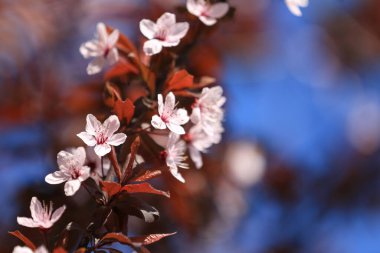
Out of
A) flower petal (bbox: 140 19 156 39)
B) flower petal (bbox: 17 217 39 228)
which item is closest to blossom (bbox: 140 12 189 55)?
flower petal (bbox: 140 19 156 39)

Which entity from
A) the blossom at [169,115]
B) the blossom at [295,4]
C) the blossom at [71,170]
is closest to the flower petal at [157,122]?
the blossom at [169,115]

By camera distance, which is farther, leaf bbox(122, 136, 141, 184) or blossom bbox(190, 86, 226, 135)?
blossom bbox(190, 86, 226, 135)

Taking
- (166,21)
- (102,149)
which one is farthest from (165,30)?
(102,149)

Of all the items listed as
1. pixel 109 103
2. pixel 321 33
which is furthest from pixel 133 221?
pixel 321 33

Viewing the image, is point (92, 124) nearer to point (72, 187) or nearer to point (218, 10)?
point (72, 187)

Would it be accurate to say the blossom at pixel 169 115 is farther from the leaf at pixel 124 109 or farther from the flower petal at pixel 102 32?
the flower petal at pixel 102 32

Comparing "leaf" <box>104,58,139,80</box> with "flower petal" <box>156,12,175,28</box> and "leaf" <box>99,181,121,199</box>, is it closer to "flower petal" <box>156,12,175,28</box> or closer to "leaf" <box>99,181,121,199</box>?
"flower petal" <box>156,12,175,28</box>
